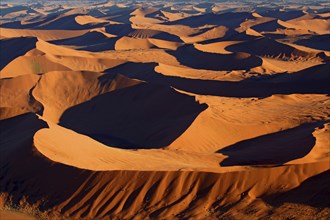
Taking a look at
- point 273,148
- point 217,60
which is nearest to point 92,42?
point 217,60

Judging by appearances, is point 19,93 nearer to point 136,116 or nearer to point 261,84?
point 136,116

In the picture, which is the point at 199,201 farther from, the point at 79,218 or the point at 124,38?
the point at 124,38

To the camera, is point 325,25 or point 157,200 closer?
point 157,200

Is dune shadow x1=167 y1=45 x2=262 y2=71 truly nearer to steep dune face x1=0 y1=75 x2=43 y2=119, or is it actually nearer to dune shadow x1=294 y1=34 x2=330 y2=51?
dune shadow x1=294 y1=34 x2=330 y2=51

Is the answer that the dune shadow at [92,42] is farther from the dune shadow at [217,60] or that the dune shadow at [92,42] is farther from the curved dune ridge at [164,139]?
the dune shadow at [217,60]

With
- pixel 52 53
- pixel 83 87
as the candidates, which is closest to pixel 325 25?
pixel 52 53

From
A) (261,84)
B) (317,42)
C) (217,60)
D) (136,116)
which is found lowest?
(317,42)
